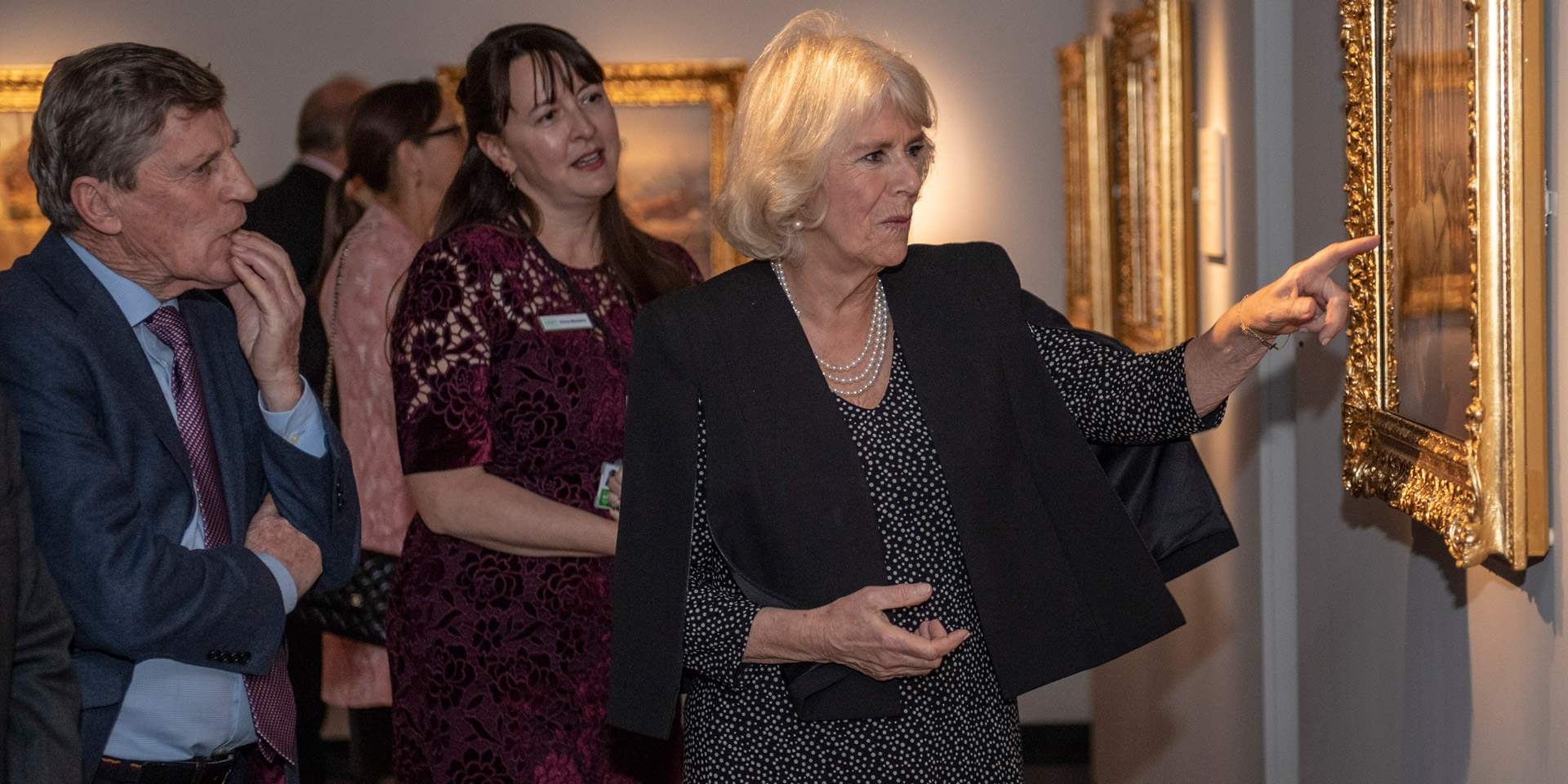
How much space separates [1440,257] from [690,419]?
1060mm

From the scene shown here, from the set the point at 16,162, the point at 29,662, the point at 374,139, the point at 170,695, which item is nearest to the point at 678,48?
the point at 374,139

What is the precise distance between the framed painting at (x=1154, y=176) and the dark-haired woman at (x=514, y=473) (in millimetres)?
1744

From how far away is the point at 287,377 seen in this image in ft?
6.88

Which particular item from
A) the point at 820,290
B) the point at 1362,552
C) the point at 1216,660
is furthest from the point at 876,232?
the point at 1216,660

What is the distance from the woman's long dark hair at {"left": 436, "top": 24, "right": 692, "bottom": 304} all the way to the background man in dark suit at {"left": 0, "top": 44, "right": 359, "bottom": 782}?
642 mm

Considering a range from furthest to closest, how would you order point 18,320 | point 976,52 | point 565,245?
point 976,52 → point 565,245 → point 18,320

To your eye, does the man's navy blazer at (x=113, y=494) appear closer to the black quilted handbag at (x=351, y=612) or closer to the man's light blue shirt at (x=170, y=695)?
the man's light blue shirt at (x=170, y=695)

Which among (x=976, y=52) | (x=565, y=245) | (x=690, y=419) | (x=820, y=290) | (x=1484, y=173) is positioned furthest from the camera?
(x=976, y=52)

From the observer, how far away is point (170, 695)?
74.9 inches

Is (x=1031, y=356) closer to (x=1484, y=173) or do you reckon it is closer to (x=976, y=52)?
(x=1484, y=173)

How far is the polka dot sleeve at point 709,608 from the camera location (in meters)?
1.91

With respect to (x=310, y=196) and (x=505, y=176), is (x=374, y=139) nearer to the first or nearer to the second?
(x=310, y=196)

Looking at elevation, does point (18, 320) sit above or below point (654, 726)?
above

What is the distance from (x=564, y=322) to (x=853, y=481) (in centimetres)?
88
